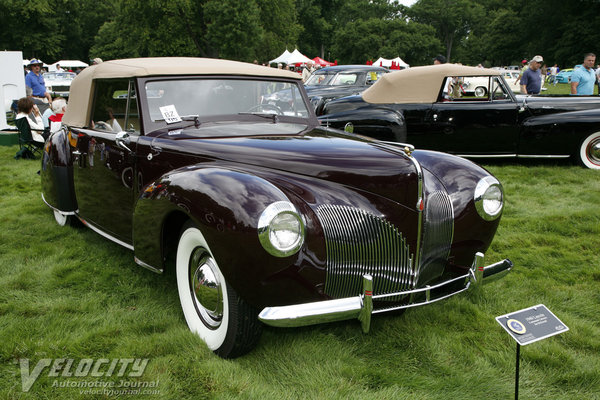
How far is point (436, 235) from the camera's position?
109 inches

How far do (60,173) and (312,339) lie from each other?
9.54 ft

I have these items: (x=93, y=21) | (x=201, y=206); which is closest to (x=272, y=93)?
(x=201, y=206)

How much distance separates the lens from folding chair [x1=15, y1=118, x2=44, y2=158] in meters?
7.93

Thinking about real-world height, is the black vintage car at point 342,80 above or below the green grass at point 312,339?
above

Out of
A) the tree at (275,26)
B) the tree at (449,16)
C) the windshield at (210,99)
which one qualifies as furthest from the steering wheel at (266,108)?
the tree at (449,16)

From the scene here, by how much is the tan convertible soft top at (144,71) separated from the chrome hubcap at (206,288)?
150 centimetres

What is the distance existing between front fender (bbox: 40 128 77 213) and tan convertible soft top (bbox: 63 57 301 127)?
0.69 feet

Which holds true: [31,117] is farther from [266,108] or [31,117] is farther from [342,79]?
[342,79]

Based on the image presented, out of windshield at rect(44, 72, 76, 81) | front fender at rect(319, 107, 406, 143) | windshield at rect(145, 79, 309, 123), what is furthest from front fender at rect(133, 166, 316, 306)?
windshield at rect(44, 72, 76, 81)

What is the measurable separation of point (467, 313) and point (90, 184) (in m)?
3.12

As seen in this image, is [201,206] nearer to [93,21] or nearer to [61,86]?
[61,86]

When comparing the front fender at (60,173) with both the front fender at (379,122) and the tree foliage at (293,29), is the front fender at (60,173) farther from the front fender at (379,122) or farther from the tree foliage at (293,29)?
the tree foliage at (293,29)

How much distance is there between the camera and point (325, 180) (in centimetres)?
265

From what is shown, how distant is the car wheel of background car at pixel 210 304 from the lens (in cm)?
247
